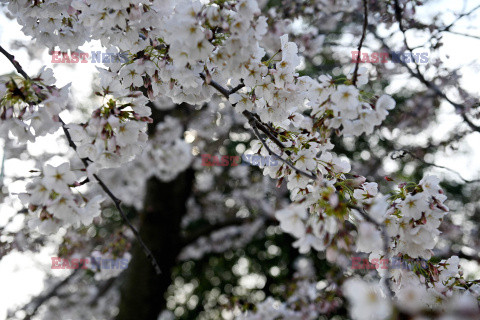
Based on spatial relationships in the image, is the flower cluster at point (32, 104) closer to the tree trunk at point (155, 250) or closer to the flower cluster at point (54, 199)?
the flower cluster at point (54, 199)

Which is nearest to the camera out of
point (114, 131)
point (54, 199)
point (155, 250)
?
point (54, 199)

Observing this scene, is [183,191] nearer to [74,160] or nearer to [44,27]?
[74,160]

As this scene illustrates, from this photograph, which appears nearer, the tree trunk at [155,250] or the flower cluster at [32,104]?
the flower cluster at [32,104]

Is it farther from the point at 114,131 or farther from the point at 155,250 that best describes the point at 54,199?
the point at 155,250

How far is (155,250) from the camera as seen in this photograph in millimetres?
4180

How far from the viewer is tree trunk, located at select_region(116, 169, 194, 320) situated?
3971mm

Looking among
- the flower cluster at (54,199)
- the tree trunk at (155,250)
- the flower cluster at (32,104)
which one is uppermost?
the flower cluster at (32,104)

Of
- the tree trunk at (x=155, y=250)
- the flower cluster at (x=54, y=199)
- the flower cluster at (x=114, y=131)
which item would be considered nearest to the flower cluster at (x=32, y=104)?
the flower cluster at (x=114, y=131)

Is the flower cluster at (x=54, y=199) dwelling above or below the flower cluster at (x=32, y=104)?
below

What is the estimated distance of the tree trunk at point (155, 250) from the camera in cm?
397

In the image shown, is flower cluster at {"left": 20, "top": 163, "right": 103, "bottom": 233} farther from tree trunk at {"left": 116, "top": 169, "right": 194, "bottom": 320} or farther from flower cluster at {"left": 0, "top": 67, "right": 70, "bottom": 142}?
tree trunk at {"left": 116, "top": 169, "right": 194, "bottom": 320}

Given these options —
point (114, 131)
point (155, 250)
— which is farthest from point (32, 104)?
point (155, 250)

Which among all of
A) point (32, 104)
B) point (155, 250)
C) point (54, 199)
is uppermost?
point (32, 104)

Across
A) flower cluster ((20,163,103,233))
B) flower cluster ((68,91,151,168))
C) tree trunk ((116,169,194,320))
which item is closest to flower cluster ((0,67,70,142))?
flower cluster ((68,91,151,168))
